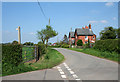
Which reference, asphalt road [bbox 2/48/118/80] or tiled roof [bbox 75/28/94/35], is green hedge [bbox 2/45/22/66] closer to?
asphalt road [bbox 2/48/118/80]

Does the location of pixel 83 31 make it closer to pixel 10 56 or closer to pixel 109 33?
pixel 109 33

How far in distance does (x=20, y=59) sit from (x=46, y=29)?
23.1m

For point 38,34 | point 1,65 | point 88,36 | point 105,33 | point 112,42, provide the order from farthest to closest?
point 88,36 → point 105,33 → point 38,34 → point 112,42 → point 1,65

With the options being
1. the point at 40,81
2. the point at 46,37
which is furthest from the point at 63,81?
the point at 46,37

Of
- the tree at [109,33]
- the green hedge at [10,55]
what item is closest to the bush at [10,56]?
the green hedge at [10,55]

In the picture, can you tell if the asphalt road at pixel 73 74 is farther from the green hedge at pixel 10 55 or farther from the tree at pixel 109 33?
the tree at pixel 109 33

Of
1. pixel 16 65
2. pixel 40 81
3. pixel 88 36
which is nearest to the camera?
pixel 40 81

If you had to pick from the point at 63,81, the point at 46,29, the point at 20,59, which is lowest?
the point at 63,81

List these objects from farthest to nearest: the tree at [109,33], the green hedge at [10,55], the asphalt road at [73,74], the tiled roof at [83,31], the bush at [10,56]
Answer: the tiled roof at [83,31] < the tree at [109,33] < the green hedge at [10,55] < the bush at [10,56] < the asphalt road at [73,74]

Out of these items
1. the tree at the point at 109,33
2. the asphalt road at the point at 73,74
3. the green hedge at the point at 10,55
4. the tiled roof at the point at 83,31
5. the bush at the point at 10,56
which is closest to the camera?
the asphalt road at the point at 73,74

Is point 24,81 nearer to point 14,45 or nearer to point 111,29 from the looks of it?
point 14,45

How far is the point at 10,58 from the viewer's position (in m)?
8.73

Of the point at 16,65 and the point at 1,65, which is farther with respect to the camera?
the point at 16,65

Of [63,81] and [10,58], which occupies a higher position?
[10,58]
